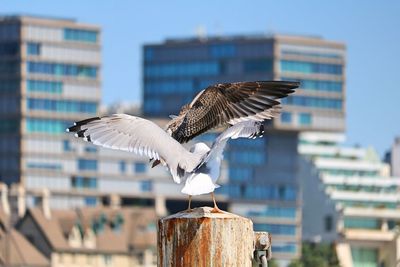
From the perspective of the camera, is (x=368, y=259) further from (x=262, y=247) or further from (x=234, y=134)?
(x=262, y=247)

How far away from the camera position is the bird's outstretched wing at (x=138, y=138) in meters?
19.9

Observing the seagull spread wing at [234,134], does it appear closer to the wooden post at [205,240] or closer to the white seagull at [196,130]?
the white seagull at [196,130]

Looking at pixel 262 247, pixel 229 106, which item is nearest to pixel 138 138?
pixel 229 106

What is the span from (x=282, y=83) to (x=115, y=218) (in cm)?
17414

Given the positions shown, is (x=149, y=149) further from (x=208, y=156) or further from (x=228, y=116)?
(x=228, y=116)

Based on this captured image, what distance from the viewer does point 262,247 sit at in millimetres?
18188

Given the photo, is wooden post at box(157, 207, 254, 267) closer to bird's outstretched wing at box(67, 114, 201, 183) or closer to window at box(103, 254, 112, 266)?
bird's outstretched wing at box(67, 114, 201, 183)

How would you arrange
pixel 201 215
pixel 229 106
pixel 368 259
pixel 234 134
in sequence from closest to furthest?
pixel 201 215
pixel 234 134
pixel 229 106
pixel 368 259

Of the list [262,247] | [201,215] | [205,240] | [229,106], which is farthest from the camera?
[229,106]

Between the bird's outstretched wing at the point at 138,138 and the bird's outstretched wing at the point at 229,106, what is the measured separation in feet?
3.65

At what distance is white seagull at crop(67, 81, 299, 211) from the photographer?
19.5 meters

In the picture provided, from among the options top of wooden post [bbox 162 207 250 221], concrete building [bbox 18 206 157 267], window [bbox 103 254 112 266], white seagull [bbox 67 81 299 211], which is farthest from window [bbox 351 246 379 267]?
top of wooden post [bbox 162 207 250 221]

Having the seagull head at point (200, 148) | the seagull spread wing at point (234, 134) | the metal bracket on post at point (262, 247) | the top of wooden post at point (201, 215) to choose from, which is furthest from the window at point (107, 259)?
the top of wooden post at point (201, 215)

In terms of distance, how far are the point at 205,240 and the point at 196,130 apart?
424 cm
